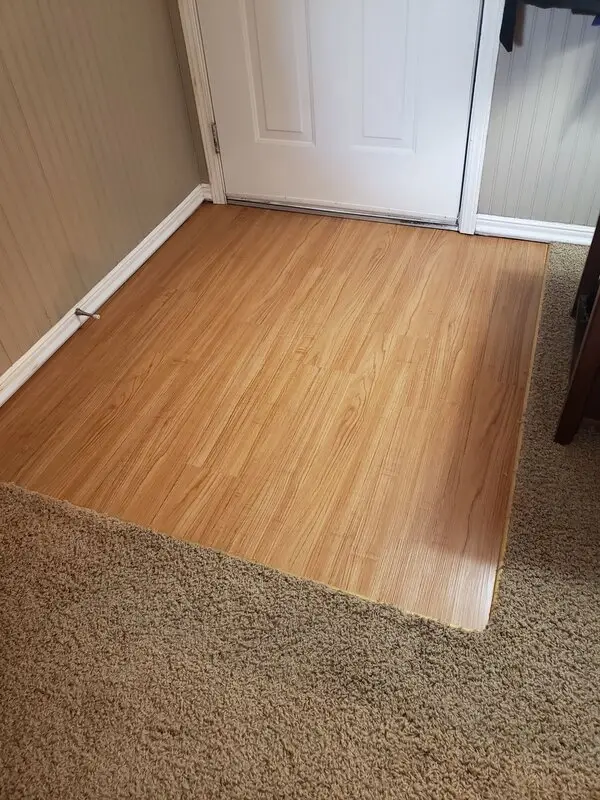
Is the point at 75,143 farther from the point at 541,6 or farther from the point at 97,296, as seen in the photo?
the point at 541,6

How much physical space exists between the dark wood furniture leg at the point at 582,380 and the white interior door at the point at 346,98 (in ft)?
3.58

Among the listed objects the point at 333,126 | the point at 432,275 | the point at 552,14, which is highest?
the point at 552,14

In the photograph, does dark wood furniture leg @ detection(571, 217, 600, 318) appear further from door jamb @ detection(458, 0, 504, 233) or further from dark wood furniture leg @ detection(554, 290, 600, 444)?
door jamb @ detection(458, 0, 504, 233)

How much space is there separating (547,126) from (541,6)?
42 centimetres

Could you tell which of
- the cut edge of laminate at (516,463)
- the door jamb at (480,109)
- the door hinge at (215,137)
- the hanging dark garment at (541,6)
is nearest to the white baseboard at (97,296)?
the door hinge at (215,137)

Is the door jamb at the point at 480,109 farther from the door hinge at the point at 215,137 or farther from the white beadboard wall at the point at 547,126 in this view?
the door hinge at the point at 215,137

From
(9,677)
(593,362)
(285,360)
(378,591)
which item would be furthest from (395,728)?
(285,360)

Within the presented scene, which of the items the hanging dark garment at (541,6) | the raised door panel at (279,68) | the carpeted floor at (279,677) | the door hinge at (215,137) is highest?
the hanging dark garment at (541,6)

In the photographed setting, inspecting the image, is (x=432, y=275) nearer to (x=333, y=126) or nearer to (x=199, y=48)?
(x=333, y=126)

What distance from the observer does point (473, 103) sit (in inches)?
81.7

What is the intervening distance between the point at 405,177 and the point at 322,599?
165cm

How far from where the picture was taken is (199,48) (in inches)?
89.0

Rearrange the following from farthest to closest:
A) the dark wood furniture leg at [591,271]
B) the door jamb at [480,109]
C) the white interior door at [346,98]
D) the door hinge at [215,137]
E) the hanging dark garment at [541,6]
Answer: the door hinge at [215,137], the white interior door at [346,98], the door jamb at [480,109], the dark wood furniture leg at [591,271], the hanging dark garment at [541,6]

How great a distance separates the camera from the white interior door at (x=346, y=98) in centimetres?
202
